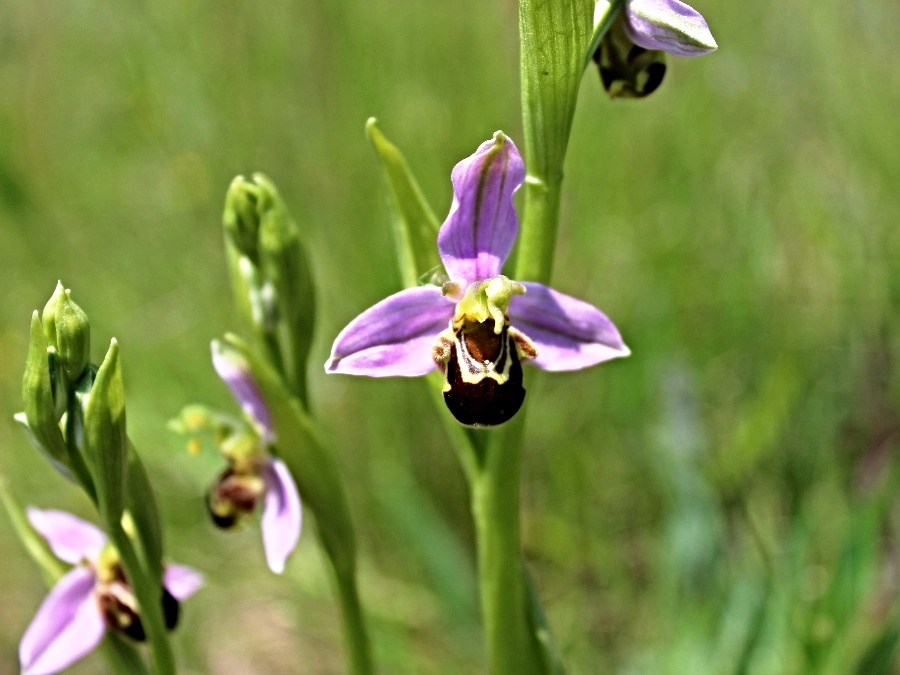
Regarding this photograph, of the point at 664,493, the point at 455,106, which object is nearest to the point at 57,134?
the point at 455,106

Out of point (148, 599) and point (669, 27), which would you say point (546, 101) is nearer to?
point (669, 27)

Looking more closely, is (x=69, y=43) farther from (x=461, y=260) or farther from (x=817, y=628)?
(x=817, y=628)

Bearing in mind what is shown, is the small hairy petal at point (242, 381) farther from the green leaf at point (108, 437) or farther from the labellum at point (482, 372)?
the labellum at point (482, 372)

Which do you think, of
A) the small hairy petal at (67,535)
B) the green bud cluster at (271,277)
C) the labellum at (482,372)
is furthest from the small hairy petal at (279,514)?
the labellum at (482,372)

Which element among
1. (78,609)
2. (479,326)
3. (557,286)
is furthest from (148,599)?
(557,286)

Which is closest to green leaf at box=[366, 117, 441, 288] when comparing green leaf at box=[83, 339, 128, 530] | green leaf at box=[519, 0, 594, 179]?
green leaf at box=[519, 0, 594, 179]

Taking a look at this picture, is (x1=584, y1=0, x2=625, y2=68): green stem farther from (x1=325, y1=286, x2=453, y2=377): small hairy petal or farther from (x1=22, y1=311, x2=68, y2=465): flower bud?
(x1=22, y1=311, x2=68, y2=465): flower bud
